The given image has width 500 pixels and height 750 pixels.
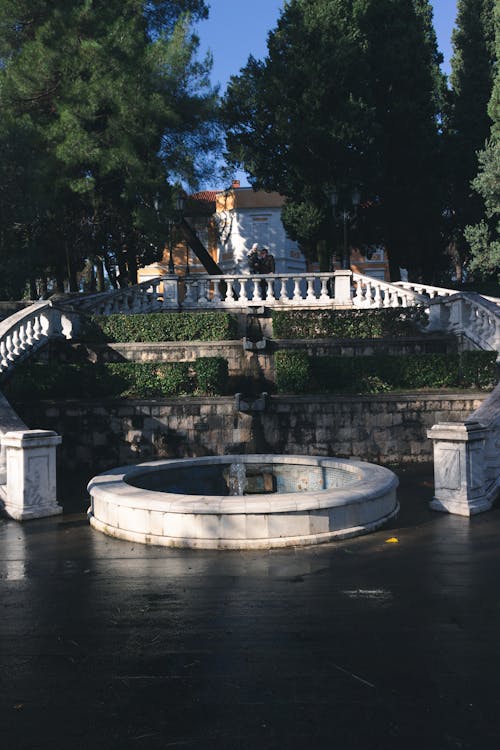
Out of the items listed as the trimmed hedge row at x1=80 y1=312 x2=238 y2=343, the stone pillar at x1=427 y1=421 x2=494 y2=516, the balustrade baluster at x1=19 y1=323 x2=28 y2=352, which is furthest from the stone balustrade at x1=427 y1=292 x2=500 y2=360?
the balustrade baluster at x1=19 y1=323 x2=28 y2=352

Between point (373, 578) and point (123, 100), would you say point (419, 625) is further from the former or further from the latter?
point (123, 100)

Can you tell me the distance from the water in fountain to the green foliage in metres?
4.17

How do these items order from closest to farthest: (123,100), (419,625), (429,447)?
(419,625) → (429,447) → (123,100)

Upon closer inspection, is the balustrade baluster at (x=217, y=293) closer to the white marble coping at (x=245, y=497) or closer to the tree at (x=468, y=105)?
the white marble coping at (x=245, y=497)

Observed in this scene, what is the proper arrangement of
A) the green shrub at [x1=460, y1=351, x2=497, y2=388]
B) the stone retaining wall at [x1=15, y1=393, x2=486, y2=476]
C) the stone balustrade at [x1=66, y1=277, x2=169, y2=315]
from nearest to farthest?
the stone retaining wall at [x1=15, y1=393, x2=486, y2=476]
the green shrub at [x1=460, y1=351, x2=497, y2=388]
the stone balustrade at [x1=66, y1=277, x2=169, y2=315]

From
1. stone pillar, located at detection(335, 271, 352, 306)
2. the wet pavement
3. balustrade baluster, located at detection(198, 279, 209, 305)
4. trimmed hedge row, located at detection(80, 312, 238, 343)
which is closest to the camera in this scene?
the wet pavement

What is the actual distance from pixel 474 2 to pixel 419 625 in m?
35.9

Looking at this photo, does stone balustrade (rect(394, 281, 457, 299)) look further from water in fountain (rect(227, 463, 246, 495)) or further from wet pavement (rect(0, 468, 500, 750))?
wet pavement (rect(0, 468, 500, 750))

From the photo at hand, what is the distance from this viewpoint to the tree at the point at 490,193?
25.2 m

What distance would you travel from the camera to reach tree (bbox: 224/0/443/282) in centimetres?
2505

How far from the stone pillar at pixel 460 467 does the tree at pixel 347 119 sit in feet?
58.9

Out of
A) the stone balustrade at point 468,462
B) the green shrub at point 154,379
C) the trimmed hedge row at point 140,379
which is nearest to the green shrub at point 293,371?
the trimmed hedge row at point 140,379

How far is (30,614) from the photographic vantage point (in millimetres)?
5293

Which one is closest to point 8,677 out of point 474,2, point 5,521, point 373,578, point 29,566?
point 29,566
